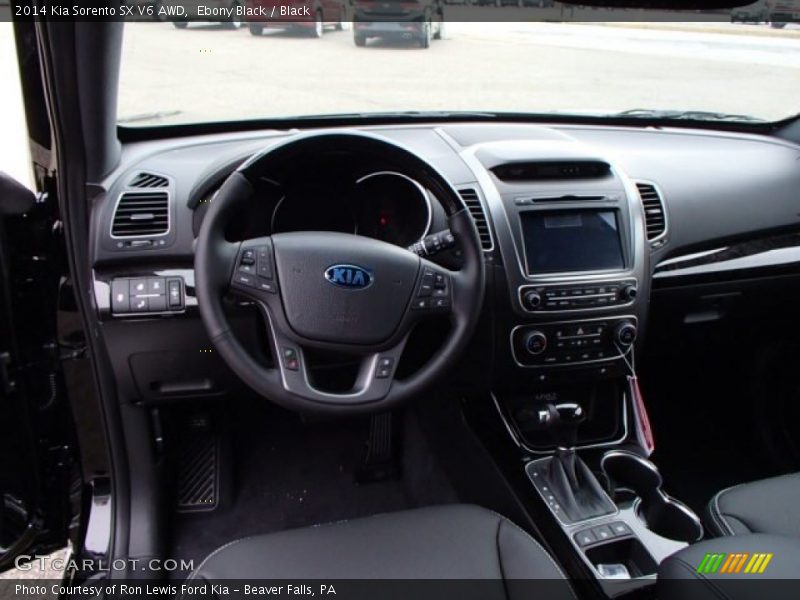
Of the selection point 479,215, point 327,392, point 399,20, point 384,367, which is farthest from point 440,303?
point 399,20

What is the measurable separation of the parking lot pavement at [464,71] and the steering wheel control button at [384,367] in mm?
1032

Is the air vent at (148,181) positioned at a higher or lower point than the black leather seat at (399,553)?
higher

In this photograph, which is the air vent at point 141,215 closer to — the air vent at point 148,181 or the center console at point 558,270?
the air vent at point 148,181

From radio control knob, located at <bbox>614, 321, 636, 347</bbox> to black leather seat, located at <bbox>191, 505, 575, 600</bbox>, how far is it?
740mm

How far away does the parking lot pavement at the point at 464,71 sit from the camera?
227 cm

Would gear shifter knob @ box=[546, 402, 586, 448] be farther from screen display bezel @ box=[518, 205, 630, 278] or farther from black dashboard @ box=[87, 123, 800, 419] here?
screen display bezel @ box=[518, 205, 630, 278]

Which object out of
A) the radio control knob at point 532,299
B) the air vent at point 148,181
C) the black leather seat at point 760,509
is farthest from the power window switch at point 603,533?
the air vent at point 148,181

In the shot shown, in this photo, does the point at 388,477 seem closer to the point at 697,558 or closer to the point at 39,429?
the point at 39,429

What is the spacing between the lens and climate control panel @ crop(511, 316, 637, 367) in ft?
7.33

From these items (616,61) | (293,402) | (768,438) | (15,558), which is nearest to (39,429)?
(15,558)

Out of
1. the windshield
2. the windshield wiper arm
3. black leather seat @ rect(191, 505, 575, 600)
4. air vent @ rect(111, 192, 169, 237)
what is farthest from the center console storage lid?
the windshield wiper arm

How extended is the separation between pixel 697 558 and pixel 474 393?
2.97ft

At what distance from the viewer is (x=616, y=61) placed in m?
2.98

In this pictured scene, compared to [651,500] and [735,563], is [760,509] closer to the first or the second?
[651,500]
